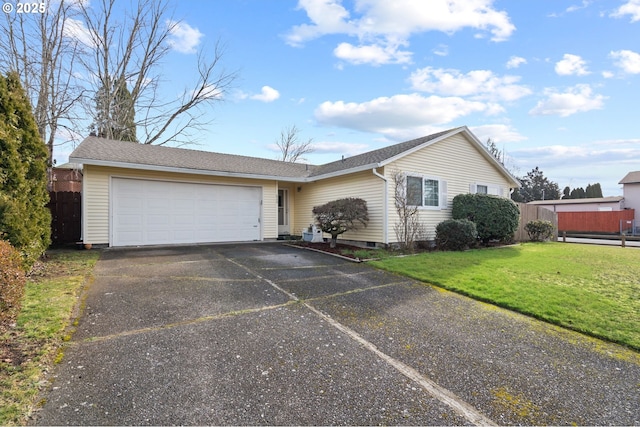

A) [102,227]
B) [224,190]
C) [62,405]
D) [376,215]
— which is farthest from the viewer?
[224,190]

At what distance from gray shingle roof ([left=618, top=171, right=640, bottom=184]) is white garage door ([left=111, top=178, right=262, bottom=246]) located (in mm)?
31013

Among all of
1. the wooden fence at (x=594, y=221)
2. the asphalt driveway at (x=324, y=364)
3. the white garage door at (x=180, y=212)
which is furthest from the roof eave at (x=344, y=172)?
the wooden fence at (x=594, y=221)

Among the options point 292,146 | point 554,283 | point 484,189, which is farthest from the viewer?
point 292,146

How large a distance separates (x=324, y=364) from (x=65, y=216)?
1160 cm

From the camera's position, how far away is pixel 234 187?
11812mm

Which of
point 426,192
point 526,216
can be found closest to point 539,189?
point 526,216

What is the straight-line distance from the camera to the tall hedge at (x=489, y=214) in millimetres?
10867

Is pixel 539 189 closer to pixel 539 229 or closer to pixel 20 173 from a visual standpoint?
pixel 539 229

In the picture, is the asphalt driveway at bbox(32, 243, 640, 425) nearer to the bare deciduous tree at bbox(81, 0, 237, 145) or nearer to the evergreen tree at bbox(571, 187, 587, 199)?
the bare deciduous tree at bbox(81, 0, 237, 145)

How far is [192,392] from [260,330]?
1.22 metres

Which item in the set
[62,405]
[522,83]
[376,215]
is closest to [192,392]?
[62,405]

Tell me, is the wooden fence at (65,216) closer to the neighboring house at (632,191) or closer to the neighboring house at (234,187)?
the neighboring house at (234,187)

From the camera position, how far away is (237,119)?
1648cm

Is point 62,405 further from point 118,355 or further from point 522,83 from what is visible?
point 522,83
